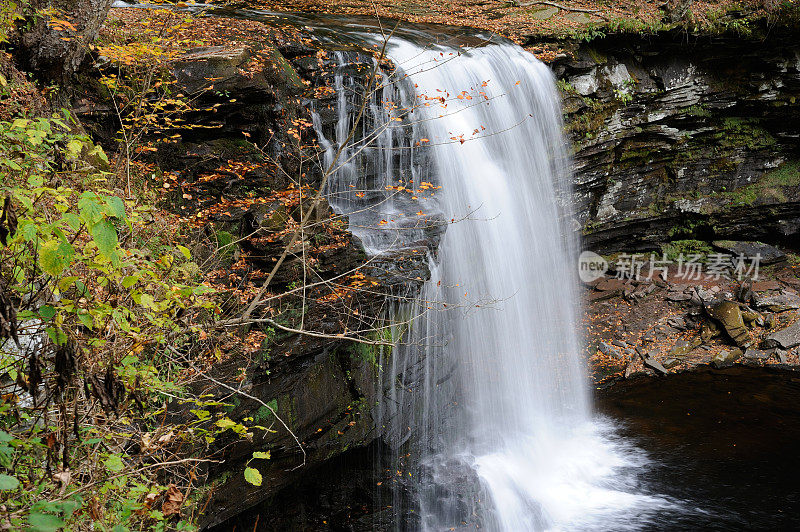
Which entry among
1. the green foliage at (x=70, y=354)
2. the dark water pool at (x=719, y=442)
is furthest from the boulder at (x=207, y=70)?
the dark water pool at (x=719, y=442)

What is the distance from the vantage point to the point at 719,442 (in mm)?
7918

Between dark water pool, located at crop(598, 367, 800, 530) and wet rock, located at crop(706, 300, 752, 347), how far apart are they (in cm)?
70

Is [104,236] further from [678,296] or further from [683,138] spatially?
[683,138]

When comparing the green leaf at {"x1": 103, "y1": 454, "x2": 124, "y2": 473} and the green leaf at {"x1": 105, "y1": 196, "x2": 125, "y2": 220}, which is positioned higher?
the green leaf at {"x1": 105, "y1": 196, "x2": 125, "y2": 220}

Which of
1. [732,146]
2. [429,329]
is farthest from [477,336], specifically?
[732,146]

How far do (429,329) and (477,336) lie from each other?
1129mm

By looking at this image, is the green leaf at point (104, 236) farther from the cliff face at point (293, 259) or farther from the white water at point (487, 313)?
the white water at point (487, 313)

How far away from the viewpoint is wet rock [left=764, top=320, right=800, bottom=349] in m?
9.77

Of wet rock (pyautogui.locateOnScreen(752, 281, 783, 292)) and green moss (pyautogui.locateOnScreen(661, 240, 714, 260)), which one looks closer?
wet rock (pyautogui.locateOnScreen(752, 281, 783, 292))

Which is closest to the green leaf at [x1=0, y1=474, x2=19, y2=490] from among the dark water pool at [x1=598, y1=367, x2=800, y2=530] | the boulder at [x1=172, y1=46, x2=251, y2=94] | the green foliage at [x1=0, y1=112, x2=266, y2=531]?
the green foliage at [x1=0, y1=112, x2=266, y2=531]

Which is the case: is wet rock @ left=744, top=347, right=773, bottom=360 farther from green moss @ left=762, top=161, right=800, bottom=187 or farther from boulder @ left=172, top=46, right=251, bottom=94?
boulder @ left=172, top=46, right=251, bottom=94

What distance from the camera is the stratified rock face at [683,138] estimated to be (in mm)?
10758

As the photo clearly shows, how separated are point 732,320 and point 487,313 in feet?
17.6

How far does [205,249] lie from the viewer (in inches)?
230
